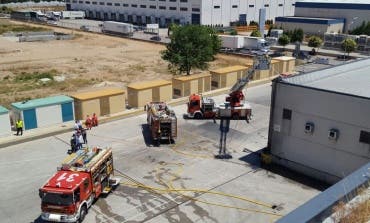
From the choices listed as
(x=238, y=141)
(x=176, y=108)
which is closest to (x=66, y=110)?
(x=176, y=108)

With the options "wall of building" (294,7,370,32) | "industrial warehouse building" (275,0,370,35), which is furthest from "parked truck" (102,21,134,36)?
"wall of building" (294,7,370,32)

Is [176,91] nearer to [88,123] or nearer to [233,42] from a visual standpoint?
[88,123]

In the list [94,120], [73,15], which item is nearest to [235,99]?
[94,120]

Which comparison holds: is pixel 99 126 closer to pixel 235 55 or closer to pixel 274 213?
pixel 274 213

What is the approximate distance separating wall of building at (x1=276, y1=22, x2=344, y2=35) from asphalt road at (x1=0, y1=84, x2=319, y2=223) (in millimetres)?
62052

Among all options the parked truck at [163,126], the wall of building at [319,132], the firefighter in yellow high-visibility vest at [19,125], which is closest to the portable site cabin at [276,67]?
the parked truck at [163,126]

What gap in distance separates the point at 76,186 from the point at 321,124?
43.3ft

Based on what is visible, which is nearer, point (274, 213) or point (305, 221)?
point (305, 221)

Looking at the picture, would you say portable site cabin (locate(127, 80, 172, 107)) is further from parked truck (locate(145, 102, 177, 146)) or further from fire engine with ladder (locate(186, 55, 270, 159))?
parked truck (locate(145, 102, 177, 146))

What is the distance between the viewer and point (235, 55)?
66.4m

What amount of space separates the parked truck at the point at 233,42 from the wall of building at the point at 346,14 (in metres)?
31.4

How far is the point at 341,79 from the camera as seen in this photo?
24.0 m

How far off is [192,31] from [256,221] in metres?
30.4

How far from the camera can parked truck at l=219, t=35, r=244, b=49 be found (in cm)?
6956
